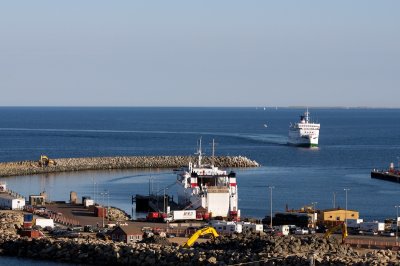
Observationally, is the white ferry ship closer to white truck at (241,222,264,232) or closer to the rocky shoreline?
white truck at (241,222,264,232)

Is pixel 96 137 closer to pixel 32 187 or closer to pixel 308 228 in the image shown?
pixel 32 187

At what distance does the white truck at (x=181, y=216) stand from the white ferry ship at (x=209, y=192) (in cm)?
138

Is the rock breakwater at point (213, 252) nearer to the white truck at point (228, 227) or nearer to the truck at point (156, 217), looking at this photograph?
the white truck at point (228, 227)

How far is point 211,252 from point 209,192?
18018mm

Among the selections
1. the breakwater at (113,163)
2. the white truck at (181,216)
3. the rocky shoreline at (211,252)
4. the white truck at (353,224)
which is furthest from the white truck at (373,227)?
the breakwater at (113,163)

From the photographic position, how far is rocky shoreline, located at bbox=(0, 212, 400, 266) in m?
40.9

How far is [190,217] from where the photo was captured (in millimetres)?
58406

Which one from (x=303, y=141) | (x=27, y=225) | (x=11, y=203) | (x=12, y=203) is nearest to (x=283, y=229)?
(x=27, y=225)

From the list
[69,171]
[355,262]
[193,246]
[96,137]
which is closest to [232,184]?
[193,246]

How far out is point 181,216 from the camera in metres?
58.1

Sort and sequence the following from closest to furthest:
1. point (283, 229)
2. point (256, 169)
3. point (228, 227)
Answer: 1. point (283, 229)
2. point (228, 227)
3. point (256, 169)

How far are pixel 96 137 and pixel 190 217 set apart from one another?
378 feet

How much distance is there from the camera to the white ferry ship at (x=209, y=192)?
6056 centimetres

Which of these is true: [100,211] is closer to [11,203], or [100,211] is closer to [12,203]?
[12,203]
